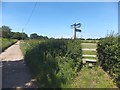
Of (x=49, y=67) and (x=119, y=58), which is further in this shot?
(x=119, y=58)

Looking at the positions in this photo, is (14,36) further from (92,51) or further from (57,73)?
(57,73)

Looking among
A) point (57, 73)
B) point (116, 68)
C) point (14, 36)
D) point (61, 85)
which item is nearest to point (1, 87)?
point (57, 73)

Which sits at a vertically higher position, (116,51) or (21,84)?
(116,51)

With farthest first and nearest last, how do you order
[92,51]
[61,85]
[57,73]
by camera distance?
[92,51], [57,73], [61,85]

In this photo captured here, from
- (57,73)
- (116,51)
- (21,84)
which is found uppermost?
(116,51)

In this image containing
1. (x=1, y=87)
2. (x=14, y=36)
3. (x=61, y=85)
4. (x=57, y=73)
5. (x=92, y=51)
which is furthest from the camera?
(x=14, y=36)

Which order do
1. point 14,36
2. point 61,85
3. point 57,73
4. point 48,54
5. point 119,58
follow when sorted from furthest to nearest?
point 14,36 < point 48,54 < point 119,58 < point 57,73 < point 61,85

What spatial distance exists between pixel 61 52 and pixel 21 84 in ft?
8.27

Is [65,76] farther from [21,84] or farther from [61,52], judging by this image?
[61,52]

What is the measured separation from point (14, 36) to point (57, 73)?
345 feet

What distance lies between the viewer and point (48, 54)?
10.1 metres

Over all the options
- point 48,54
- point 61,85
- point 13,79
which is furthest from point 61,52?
point 61,85

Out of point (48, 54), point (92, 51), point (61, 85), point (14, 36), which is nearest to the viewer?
point (61, 85)

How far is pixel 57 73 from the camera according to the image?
25.7ft
